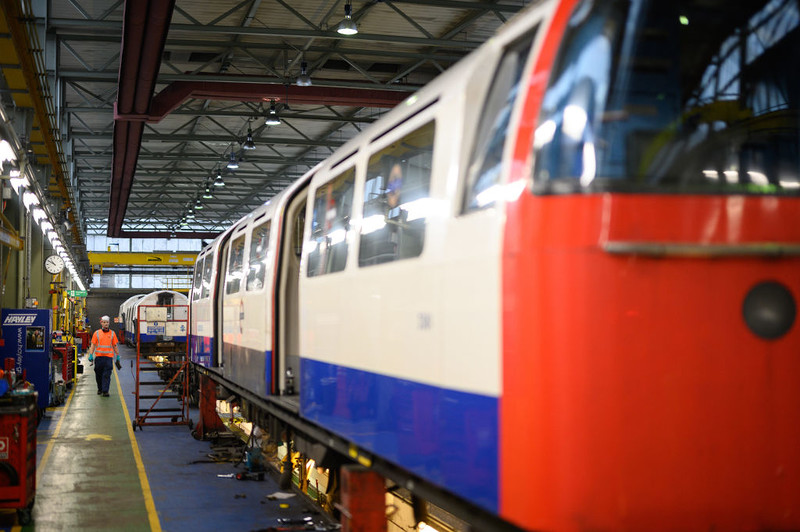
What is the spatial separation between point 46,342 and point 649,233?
14512mm

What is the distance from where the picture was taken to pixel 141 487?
400 inches

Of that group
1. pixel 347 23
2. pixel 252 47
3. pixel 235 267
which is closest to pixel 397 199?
pixel 235 267

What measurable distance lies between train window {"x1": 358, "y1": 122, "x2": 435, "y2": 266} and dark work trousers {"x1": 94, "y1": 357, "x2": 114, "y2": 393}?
1609 cm

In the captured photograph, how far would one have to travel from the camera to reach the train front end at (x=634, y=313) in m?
3.39

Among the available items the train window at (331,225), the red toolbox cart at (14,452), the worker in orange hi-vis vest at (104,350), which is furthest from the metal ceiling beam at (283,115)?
the train window at (331,225)

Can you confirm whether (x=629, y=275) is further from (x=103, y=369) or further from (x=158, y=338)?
(x=158, y=338)

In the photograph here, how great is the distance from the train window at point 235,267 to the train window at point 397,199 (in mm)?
5633

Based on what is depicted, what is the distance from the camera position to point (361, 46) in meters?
18.0

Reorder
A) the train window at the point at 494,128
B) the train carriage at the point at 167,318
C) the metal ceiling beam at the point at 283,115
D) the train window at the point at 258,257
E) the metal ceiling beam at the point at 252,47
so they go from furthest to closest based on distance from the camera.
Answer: the train carriage at the point at 167,318 < the metal ceiling beam at the point at 283,115 < the metal ceiling beam at the point at 252,47 < the train window at the point at 258,257 < the train window at the point at 494,128

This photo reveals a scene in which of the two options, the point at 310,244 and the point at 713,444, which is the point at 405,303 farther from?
the point at 310,244

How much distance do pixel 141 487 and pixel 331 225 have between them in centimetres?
528

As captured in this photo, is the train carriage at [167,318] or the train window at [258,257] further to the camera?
the train carriage at [167,318]

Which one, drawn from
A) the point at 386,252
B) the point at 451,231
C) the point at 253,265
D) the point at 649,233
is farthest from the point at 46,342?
the point at 649,233

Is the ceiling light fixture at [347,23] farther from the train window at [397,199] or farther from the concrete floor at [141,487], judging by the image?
the train window at [397,199]
